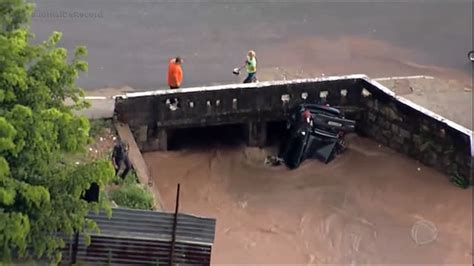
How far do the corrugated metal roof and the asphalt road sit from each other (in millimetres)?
8261

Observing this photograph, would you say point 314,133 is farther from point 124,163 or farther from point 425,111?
point 124,163

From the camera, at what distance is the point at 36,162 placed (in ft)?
44.0

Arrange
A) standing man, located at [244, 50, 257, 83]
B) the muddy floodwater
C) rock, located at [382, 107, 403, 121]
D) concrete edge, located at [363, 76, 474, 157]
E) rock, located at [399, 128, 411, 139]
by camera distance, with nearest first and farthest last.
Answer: the muddy floodwater < concrete edge, located at [363, 76, 474, 157] < rock, located at [399, 128, 411, 139] < rock, located at [382, 107, 403, 121] < standing man, located at [244, 50, 257, 83]

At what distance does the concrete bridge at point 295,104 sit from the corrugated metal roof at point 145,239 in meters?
5.87

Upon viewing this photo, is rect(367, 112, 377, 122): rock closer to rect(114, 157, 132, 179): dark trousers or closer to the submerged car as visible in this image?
the submerged car

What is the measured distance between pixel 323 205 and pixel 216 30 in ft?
22.8

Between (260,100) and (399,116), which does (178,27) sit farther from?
(399,116)

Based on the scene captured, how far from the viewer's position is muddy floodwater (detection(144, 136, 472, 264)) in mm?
19953

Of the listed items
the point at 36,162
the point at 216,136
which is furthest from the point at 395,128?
the point at 36,162

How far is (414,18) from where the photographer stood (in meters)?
28.2

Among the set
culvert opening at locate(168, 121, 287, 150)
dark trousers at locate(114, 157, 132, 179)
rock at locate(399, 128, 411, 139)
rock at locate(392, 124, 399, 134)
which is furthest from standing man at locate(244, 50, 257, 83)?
dark trousers at locate(114, 157, 132, 179)

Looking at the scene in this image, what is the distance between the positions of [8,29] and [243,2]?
13.7 meters

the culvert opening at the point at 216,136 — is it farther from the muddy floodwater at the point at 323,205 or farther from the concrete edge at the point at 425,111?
the concrete edge at the point at 425,111

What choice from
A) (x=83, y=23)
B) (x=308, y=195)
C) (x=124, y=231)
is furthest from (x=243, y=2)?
(x=124, y=231)
